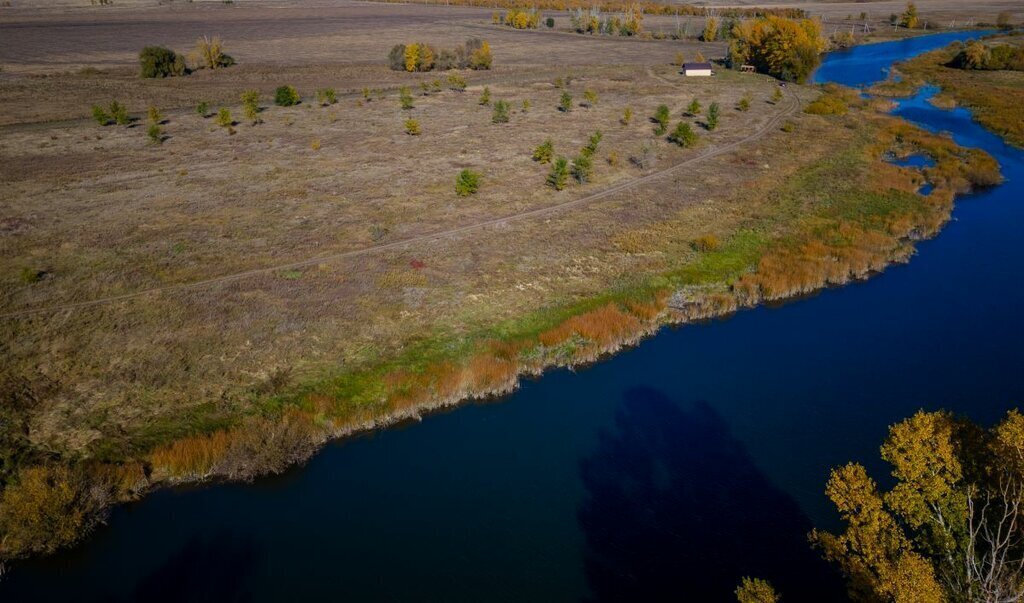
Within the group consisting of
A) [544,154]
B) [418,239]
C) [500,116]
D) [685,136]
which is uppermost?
[500,116]

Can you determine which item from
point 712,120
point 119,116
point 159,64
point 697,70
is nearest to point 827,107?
point 712,120

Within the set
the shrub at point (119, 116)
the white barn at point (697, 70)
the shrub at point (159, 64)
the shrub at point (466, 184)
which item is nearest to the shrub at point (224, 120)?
the shrub at point (119, 116)

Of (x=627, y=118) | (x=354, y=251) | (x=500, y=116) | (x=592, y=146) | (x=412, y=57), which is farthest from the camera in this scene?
(x=412, y=57)

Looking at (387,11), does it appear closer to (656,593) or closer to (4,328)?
(4,328)

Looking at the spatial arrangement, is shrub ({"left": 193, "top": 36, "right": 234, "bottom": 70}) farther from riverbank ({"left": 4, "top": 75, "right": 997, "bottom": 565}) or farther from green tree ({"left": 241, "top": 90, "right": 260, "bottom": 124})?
riverbank ({"left": 4, "top": 75, "right": 997, "bottom": 565})

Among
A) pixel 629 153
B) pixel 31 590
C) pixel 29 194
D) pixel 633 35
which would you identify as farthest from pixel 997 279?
pixel 633 35

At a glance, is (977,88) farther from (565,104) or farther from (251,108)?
(251,108)
